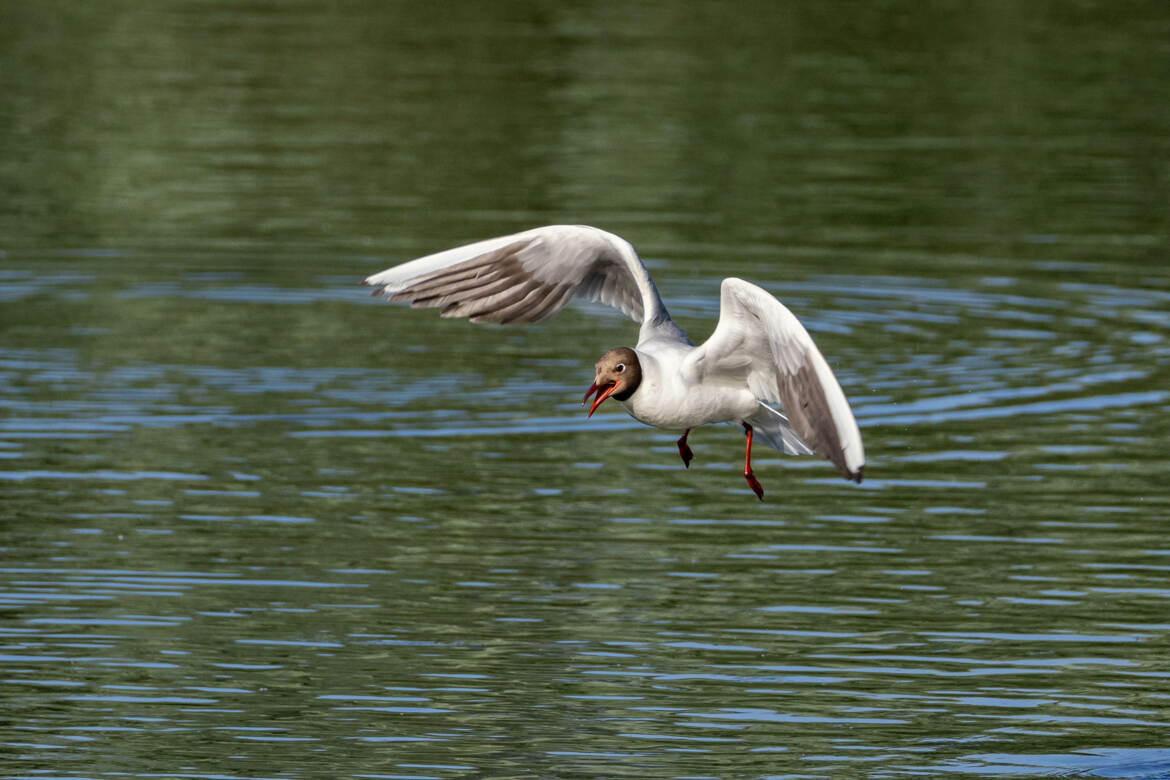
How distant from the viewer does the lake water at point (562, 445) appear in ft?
46.5

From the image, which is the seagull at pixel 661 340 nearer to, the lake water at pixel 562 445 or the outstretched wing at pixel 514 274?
the outstretched wing at pixel 514 274

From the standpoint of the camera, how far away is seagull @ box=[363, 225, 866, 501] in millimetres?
12148

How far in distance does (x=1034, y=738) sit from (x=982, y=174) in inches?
821

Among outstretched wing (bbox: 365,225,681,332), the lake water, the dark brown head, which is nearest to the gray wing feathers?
outstretched wing (bbox: 365,225,681,332)

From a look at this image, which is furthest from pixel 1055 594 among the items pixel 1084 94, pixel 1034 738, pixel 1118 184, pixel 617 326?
pixel 1084 94

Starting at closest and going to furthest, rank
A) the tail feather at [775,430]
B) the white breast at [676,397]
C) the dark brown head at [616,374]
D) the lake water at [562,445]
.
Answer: the dark brown head at [616,374] < the white breast at [676,397] < the tail feather at [775,430] < the lake water at [562,445]

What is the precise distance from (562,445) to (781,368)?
8188 mm

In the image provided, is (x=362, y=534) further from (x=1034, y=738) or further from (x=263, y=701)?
(x=1034, y=738)

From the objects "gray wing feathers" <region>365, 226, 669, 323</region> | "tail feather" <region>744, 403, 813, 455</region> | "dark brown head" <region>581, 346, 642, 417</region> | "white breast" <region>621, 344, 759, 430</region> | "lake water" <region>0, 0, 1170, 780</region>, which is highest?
"gray wing feathers" <region>365, 226, 669, 323</region>

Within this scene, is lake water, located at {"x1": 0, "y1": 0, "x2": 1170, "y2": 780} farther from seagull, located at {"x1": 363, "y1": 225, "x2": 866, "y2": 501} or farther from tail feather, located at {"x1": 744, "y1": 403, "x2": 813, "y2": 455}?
seagull, located at {"x1": 363, "y1": 225, "x2": 866, "y2": 501}

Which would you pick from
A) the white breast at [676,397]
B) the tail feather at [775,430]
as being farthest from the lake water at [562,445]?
the white breast at [676,397]

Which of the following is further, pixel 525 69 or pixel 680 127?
→ pixel 525 69

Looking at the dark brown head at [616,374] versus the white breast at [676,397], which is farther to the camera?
the white breast at [676,397]

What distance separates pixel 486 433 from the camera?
68.3 ft
